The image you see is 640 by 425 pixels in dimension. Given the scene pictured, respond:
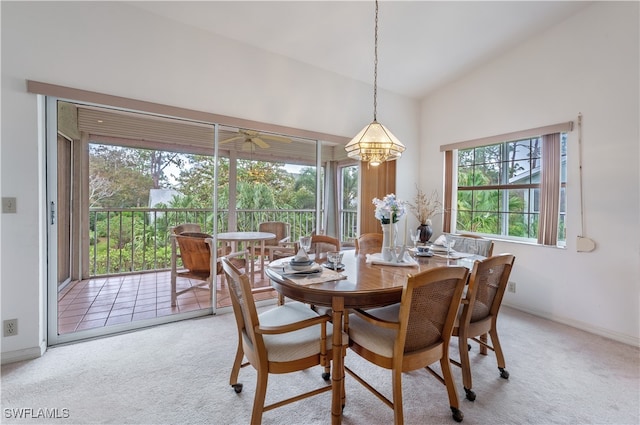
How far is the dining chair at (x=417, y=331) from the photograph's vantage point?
4.83 feet

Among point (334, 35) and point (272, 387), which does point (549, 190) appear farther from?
point (272, 387)

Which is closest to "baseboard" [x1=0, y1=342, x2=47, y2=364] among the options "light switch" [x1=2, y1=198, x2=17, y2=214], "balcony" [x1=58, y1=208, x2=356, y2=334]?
"balcony" [x1=58, y1=208, x2=356, y2=334]

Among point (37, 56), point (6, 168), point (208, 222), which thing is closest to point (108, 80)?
point (37, 56)

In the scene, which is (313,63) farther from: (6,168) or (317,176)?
(6,168)

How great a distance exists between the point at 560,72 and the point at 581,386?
121 inches

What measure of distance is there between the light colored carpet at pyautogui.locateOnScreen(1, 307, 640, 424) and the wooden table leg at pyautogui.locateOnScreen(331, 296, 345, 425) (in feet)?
0.69

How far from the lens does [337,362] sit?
156 cm

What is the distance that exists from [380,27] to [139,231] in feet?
11.9

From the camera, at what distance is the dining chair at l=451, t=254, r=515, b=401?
72.5 inches

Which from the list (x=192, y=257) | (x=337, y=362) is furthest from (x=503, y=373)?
(x=192, y=257)

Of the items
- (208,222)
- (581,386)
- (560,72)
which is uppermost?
(560,72)

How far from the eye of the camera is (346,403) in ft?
5.90

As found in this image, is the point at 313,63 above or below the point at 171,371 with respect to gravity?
above

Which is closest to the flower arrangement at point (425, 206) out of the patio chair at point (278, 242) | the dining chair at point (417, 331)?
the patio chair at point (278, 242)
